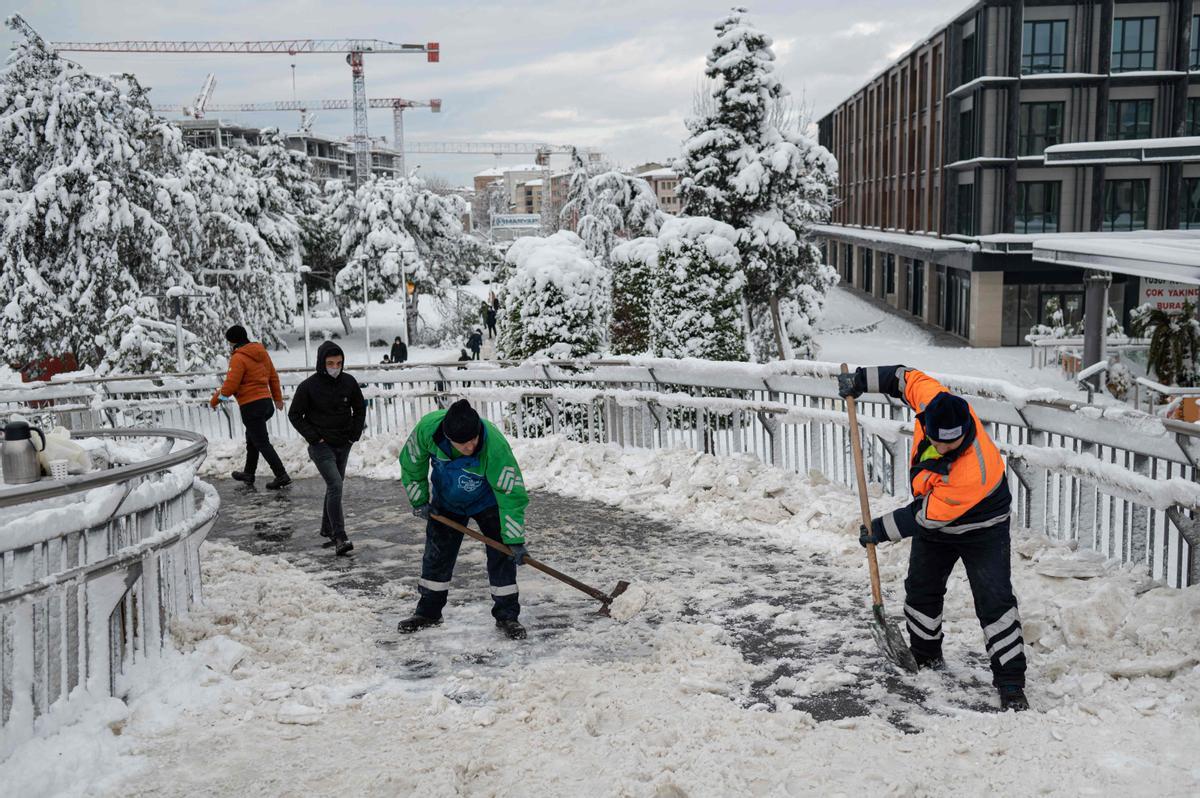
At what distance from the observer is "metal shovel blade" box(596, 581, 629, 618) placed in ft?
21.7

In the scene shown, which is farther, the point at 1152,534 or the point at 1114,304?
the point at 1114,304

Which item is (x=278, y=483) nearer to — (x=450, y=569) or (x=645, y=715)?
(x=450, y=569)

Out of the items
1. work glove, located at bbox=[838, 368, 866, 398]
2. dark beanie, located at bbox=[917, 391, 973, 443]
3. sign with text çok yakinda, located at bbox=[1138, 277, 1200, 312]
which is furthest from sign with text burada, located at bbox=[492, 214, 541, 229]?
dark beanie, located at bbox=[917, 391, 973, 443]

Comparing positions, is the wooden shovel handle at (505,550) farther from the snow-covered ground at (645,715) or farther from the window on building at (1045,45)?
the window on building at (1045,45)

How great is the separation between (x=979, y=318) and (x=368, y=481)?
31182 mm

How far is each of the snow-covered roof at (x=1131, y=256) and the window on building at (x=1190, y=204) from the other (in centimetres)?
1578

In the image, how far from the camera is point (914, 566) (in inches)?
215

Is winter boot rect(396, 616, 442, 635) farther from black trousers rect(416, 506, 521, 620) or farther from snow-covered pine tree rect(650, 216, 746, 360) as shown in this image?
snow-covered pine tree rect(650, 216, 746, 360)

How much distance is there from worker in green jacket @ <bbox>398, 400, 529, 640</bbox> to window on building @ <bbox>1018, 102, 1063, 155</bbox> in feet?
120

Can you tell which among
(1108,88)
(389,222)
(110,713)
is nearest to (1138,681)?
(110,713)

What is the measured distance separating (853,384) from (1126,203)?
36.8 metres

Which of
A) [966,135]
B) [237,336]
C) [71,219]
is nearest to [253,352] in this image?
[237,336]

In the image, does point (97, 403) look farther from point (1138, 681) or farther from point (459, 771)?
point (1138, 681)

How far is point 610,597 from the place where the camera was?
6.71 metres
